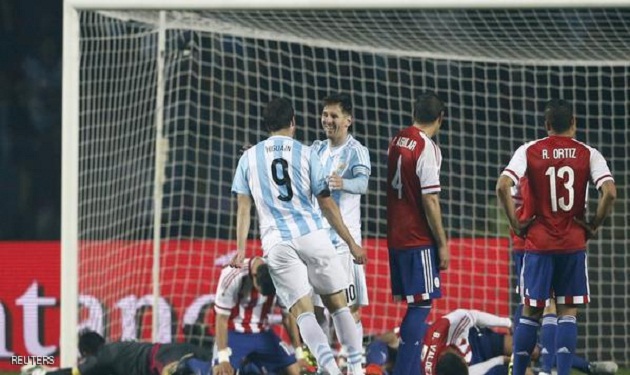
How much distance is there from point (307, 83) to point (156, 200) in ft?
6.27

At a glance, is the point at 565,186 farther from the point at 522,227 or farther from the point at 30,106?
the point at 30,106

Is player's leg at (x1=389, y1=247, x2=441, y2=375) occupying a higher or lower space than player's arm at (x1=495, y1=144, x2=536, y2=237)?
lower

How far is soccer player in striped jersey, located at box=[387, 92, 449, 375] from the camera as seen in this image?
8.40 metres

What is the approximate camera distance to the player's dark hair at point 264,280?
28.9 ft

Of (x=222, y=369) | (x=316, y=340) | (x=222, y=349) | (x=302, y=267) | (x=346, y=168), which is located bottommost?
(x=222, y=369)

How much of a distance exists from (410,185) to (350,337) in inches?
36.0

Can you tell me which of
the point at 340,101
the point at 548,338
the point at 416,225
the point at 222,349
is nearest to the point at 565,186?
the point at 416,225

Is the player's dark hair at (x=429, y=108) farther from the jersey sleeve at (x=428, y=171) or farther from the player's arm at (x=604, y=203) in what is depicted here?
the player's arm at (x=604, y=203)

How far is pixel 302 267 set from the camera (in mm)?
8219

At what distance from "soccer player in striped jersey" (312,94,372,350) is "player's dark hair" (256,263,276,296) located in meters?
0.45

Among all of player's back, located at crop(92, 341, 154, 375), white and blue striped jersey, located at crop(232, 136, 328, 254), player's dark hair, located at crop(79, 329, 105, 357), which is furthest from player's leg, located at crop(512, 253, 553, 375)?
player's dark hair, located at crop(79, 329, 105, 357)

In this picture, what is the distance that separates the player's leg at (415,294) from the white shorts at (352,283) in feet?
1.85

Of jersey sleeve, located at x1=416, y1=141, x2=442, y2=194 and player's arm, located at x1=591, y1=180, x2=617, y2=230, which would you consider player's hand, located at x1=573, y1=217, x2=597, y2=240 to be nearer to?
player's arm, located at x1=591, y1=180, x2=617, y2=230

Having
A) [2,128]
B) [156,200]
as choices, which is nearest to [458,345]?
[156,200]
